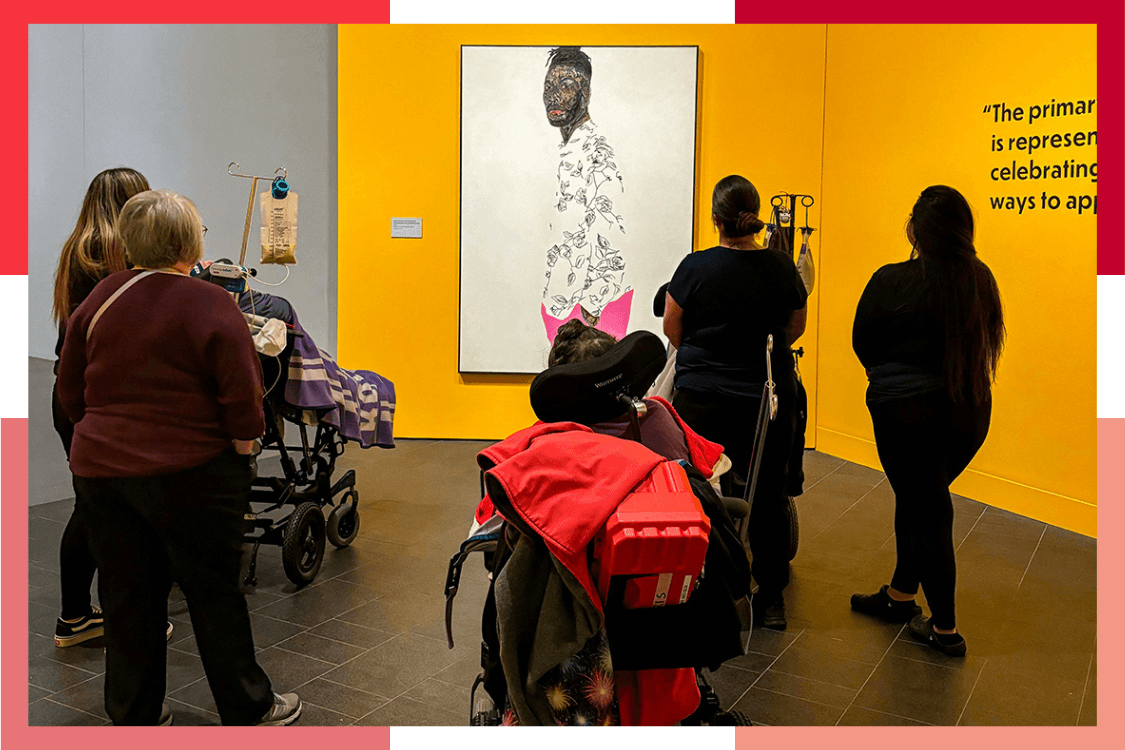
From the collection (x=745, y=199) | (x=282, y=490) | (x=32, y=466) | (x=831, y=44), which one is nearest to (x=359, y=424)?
(x=282, y=490)

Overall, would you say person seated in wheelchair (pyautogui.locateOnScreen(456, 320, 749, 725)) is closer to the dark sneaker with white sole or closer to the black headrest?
the black headrest

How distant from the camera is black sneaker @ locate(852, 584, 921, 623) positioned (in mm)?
3607

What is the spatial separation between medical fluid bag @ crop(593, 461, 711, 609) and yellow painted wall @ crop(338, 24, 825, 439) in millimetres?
5155

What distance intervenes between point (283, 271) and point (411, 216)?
1.04m

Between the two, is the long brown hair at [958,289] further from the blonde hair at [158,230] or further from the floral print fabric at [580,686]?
the blonde hair at [158,230]

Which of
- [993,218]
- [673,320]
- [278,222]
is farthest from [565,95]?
[673,320]

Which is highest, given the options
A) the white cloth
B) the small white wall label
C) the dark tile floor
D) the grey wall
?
the grey wall

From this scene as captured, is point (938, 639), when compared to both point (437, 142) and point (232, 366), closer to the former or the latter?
point (232, 366)

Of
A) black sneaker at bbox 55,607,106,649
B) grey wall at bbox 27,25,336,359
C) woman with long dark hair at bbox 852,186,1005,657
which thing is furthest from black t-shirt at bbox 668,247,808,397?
grey wall at bbox 27,25,336,359

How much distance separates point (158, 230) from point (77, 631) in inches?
64.5

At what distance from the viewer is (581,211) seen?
675cm

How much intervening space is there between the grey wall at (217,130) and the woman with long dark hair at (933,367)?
4.62 meters

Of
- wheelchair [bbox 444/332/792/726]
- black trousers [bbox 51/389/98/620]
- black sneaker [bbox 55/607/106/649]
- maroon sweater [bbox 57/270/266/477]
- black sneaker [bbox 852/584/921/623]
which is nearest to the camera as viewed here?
wheelchair [bbox 444/332/792/726]

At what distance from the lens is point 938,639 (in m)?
3.32
